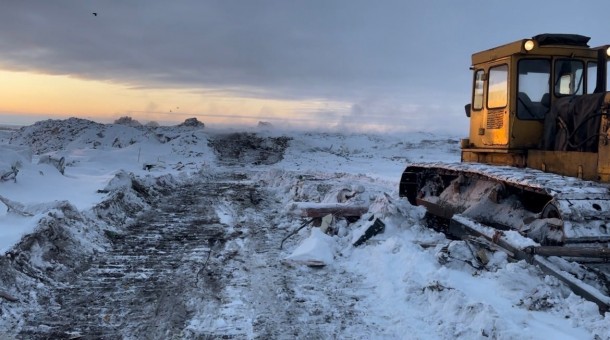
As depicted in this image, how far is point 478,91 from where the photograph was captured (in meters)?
9.87

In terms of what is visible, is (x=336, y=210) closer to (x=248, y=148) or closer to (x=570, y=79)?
(x=570, y=79)

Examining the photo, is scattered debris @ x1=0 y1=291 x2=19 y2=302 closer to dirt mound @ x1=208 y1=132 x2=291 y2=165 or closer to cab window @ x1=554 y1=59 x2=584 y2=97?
cab window @ x1=554 y1=59 x2=584 y2=97

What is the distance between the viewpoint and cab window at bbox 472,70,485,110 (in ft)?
31.9

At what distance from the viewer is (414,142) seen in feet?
133

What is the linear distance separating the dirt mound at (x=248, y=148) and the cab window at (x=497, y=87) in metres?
22.7

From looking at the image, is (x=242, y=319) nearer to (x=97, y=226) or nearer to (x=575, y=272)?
(x=575, y=272)

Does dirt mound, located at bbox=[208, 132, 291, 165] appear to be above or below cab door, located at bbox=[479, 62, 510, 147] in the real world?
below

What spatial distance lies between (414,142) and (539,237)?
113 feet

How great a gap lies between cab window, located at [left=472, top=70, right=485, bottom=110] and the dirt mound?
72.1 ft

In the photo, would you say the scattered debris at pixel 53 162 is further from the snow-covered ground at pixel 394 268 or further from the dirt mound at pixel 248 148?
the dirt mound at pixel 248 148

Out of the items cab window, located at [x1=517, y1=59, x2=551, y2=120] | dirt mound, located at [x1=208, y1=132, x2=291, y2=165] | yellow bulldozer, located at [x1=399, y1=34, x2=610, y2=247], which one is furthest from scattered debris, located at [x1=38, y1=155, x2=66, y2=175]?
dirt mound, located at [x1=208, y1=132, x2=291, y2=165]

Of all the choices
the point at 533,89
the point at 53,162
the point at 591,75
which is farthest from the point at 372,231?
the point at 53,162

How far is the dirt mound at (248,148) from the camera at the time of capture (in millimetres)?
33281

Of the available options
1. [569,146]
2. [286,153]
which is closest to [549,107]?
[569,146]
